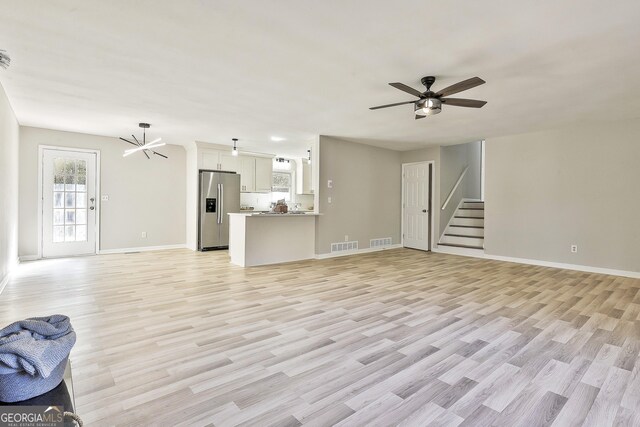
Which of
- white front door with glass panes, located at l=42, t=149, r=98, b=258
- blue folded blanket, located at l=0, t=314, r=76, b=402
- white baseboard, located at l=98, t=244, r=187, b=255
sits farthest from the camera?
white baseboard, located at l=98, t=244, r=187, b=255

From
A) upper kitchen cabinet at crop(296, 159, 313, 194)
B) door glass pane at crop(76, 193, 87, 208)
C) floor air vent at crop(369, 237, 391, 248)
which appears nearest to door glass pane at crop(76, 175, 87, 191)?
door glass pane at crop(76, 193, 87, 208)

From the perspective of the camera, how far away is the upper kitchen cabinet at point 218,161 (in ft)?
23.6

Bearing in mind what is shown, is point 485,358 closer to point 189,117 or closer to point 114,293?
point 114,293

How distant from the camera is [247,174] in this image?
803cm

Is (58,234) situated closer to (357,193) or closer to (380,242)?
(357,193)

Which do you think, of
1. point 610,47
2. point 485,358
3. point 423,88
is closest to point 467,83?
point 423,88

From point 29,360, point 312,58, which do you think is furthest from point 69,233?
point 29,360

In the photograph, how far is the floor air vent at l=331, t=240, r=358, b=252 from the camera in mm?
6633

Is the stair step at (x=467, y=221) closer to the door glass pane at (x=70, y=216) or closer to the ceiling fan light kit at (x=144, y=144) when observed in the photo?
the ceiling fan light kit at (x=144, y=144)

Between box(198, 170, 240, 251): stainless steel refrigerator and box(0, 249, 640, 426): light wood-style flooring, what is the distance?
99.5 inches

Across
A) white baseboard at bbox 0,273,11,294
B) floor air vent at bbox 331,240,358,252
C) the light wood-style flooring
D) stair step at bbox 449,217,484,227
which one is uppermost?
stair step at bbox 449,217,484,227

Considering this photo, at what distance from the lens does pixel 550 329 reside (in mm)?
2846

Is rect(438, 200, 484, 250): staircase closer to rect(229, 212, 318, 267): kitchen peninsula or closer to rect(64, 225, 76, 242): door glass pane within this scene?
rect(229, 212, 318, 267): kitchen peninsula

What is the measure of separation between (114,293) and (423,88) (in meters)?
→ 4.44
